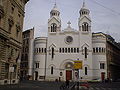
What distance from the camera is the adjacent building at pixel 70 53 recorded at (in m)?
67.1

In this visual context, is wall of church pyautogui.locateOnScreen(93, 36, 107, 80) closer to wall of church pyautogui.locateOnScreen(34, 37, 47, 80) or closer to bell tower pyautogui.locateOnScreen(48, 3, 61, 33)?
bell tower pyautogui.locateOnScreen(48, 3, 61, 33)

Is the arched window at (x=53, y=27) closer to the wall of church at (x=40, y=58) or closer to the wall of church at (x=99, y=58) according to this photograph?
the wall of church at (x=40, y=58)

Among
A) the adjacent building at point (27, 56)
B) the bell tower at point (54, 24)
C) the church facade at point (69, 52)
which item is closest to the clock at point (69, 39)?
the church facade at point (69, 52)

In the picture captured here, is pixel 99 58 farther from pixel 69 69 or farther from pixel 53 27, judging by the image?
pixel 53 27

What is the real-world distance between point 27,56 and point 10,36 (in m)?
43.4

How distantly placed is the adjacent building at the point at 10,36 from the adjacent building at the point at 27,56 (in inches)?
1421

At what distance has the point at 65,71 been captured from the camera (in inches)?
2726

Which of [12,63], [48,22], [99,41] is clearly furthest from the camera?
[48,22]

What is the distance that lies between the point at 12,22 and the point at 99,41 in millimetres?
41773

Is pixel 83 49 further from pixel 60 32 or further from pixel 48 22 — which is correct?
pixel 48 22

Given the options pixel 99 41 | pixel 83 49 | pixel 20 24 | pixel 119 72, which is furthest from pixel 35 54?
pixel 119 72

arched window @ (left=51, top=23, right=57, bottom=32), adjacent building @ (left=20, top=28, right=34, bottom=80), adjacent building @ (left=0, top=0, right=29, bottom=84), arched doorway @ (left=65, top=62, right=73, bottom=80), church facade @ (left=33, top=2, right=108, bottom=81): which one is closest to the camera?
adjacent building @ (left=0, top=0, right=29, bottom=84)

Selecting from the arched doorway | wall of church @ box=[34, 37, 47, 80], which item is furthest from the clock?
wall of church @ box=[34, 37, 47, 80]

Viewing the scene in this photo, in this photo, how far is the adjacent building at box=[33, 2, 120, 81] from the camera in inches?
2643
